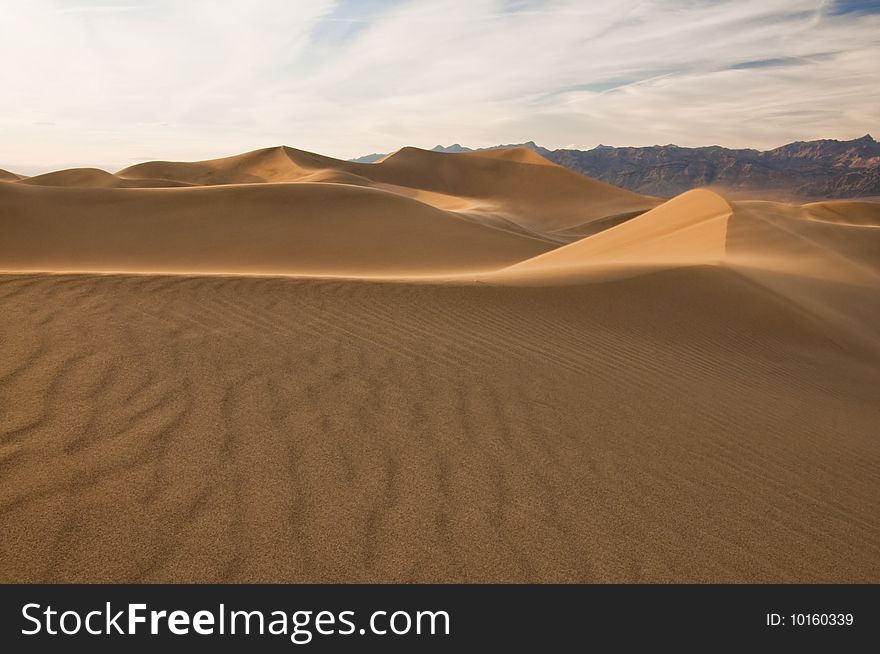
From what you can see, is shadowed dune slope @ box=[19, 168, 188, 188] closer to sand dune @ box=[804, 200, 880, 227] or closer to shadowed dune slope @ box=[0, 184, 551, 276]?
shadowed dune slope @ box=[0, 184, 551, 276]

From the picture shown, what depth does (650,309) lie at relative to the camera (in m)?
8.23

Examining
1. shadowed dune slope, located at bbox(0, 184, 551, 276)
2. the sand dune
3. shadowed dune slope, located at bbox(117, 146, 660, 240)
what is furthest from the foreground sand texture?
shadowed dune slope, located at bbox(117, 146, 660, 240)

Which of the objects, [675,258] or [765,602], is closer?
[765,602]

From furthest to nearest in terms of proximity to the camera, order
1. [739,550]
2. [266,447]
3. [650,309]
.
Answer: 1. [650,309]
2. [266,447]
3. [739,550]

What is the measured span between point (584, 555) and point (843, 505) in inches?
75.3

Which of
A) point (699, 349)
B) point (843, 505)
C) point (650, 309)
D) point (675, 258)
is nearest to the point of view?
point (843, 505)

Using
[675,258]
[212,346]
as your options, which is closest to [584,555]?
[212,346]

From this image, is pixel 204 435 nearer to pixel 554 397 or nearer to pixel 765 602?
pixel 554 397

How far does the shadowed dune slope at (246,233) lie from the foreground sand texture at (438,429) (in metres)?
9.75

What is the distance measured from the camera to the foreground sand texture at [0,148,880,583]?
266 cm

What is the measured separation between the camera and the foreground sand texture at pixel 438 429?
8.73ft

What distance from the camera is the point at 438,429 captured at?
3.83 metres

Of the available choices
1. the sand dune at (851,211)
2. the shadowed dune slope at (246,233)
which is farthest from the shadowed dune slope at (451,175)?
the shadowed dune slope at (246,233)

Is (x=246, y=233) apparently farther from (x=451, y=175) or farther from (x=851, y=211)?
(x=451, y=175)
